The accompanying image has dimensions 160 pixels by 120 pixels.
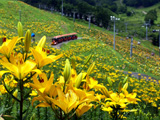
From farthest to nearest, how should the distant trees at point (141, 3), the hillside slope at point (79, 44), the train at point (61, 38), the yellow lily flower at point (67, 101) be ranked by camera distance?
the distant trees at point (141, 3)
the train at point (61, 38)
the hillside slope at point (79, 44)
the yellow lily flower at point (67, 101)

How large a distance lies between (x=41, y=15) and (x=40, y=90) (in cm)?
2850

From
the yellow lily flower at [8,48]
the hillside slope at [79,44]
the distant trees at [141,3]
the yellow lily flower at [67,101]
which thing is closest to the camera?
the yellow lily flower at [67,101]

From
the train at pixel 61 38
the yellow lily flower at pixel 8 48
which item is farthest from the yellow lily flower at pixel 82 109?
the train at pixel 61 38

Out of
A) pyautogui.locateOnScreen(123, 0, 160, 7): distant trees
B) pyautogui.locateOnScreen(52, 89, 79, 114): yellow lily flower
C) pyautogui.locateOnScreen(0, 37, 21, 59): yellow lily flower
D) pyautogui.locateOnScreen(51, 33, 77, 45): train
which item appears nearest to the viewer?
pyautogui.locateOnScreen(52, 89, 79, 114): yellow lily flower

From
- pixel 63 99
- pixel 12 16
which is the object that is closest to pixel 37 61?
pixel 63 99

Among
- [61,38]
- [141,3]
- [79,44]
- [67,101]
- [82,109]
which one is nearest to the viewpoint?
[67,101]

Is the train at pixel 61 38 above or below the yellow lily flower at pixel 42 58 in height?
below

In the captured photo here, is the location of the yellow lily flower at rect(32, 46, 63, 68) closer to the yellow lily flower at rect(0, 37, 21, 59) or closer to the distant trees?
the yellow lily flower at rect(0, 37, 21, 59)

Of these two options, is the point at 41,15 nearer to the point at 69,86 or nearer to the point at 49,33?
the point at 49,33

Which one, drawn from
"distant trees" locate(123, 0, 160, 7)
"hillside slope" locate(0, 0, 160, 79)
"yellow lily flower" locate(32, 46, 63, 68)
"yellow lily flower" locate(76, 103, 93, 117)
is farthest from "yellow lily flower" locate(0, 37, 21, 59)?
"distant trees" locate(123, 0, 160, 7)

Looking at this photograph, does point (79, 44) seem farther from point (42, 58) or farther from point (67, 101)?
point (67, 101)

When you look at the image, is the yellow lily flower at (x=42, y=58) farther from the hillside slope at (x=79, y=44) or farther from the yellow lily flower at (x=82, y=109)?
the hillside slope at (x=79, y=44)

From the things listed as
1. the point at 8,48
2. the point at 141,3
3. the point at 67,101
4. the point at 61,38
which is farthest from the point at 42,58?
the point at 141,3

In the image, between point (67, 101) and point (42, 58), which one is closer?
point (67, 101)
